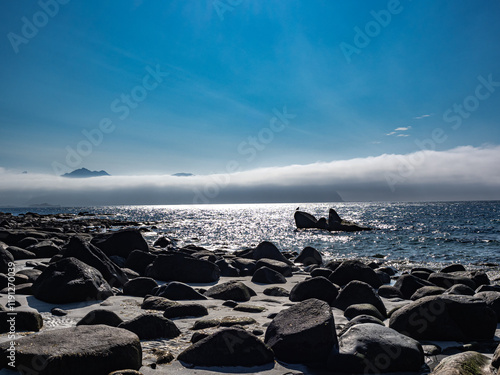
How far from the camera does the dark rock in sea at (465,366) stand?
153 inches

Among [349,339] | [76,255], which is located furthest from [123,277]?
[349,339]

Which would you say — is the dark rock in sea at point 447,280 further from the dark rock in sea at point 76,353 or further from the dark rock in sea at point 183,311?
the dark rock in sea at point 76,353

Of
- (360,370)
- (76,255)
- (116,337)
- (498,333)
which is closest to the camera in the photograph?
(116,337)

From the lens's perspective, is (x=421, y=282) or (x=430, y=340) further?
(x=421, y=282)

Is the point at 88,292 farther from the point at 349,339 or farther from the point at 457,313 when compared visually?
the point at 457,313

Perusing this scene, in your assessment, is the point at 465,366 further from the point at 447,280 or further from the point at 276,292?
the point at 447,280

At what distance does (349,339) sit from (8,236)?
18695 mm

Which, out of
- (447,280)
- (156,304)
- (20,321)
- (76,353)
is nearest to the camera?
(76,353)

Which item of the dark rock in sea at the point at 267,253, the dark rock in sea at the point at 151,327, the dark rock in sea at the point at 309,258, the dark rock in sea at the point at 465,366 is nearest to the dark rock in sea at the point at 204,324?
the dark rock in sea at the point at 151,327

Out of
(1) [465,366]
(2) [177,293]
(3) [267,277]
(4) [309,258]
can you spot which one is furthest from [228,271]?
(1) [465,366]

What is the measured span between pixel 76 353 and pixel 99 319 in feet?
5.82

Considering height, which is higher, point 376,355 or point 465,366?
point 465,366

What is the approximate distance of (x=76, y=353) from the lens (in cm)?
393

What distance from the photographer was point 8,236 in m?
17.8
